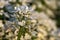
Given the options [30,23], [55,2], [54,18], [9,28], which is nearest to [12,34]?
[9,28]

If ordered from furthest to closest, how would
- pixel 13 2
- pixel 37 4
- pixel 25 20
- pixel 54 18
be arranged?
pixel 54 18 → pixel 37 4 → pixel 13 2 → pixel 25 20

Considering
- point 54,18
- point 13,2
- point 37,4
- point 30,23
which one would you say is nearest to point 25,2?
point 13,2

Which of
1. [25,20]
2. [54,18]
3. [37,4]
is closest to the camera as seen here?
[25,20]

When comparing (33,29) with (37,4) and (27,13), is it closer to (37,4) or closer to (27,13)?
(27,13)

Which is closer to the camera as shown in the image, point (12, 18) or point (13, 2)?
point (12, 18)

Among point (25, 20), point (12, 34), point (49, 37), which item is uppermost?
point (25, 20)

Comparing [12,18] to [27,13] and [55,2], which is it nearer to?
[27,13]

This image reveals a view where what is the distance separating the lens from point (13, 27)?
7.36 ft

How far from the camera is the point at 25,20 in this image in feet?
7.24

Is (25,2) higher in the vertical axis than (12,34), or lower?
higher

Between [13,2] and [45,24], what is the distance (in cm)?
49

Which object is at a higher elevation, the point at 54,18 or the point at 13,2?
the point at 13,2

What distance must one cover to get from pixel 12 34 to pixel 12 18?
19 centimetres

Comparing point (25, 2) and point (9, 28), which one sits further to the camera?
point (25, 2)
